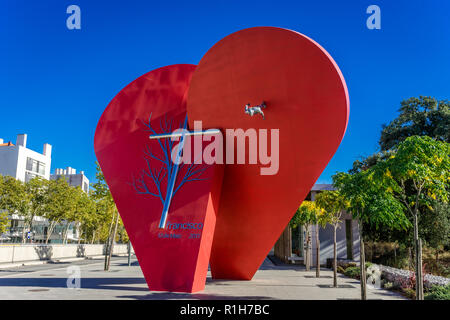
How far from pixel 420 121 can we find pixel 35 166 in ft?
202

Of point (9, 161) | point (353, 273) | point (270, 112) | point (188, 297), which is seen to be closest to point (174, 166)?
point (270, 112)

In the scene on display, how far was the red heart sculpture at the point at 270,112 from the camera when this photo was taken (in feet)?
37.2

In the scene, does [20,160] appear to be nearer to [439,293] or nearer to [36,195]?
[36,195]

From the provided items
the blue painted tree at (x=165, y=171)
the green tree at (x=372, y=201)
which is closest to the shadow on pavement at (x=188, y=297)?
the blue painted tree at (x=165, y=171)

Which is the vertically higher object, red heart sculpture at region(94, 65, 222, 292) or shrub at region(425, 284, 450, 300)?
red heart sculpture at region(94, 65, 222, 292)

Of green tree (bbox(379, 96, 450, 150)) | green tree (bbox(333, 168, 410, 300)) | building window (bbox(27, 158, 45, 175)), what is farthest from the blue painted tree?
building window (bbox(27, 158, 45, 175))

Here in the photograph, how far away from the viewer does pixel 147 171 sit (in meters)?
14.0

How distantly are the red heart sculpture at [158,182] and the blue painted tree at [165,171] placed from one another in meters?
0.04

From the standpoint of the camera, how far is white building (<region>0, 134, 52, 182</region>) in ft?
203

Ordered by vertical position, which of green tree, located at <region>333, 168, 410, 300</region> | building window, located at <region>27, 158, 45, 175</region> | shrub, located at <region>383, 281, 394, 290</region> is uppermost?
building window, located at <region>27, 158, 45, 175</region>

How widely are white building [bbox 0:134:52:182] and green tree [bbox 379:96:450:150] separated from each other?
51.8 meters

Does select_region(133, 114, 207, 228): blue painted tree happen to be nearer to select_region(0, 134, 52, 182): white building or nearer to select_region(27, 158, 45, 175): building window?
select_region(0, 134, 52, 182): white building

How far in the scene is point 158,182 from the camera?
1368cm
